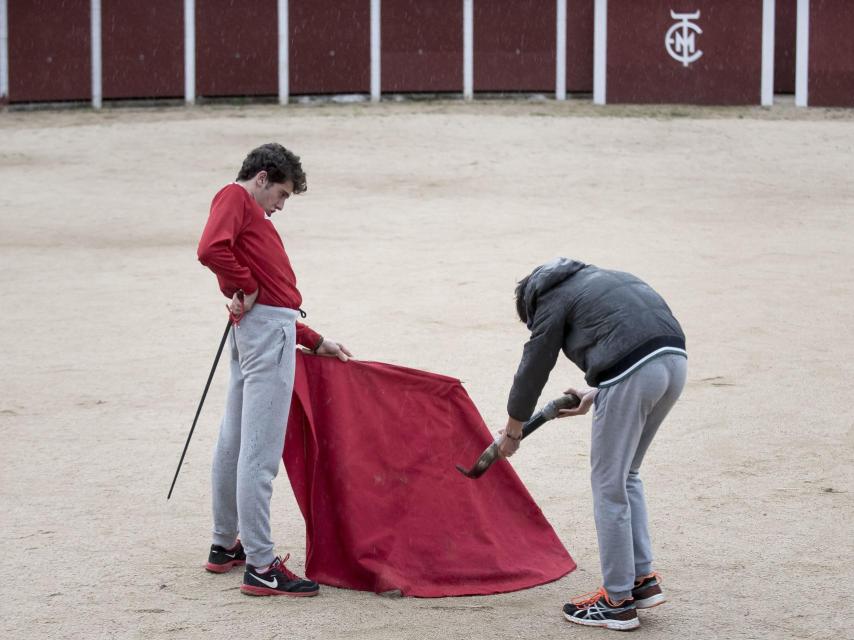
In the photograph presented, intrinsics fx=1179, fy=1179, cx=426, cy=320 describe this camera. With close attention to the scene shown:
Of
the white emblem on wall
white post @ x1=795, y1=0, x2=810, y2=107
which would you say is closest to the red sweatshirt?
the white emblem on wall

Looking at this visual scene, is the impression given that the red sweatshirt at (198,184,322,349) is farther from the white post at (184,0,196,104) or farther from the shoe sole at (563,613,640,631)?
the white post at (184,0,196,104)

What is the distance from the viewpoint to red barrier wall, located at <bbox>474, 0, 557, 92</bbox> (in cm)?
2116

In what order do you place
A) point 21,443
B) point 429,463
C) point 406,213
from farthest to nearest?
1. point 406,213
2. point 21,443
3. point 429,463

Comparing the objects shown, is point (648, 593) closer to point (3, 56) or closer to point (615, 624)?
point (615, 624)

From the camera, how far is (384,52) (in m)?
21.1

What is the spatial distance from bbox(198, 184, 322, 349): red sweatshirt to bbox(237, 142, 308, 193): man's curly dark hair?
9 cm

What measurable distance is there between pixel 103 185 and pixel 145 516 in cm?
1011

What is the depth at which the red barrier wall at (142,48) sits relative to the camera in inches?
799

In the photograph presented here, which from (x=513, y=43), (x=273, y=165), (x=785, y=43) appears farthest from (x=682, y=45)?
(x=273, y=165)

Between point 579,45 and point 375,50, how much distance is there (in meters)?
3.67

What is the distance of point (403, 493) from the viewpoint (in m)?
4.03

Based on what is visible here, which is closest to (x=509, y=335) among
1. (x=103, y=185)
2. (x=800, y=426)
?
(x=800, y=426)

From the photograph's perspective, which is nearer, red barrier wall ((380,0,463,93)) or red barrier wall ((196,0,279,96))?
red barrier wall ((196,0,279,96))

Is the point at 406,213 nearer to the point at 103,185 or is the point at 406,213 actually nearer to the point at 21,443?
the point at 103,185
